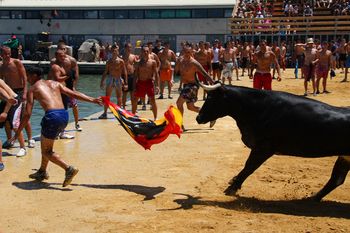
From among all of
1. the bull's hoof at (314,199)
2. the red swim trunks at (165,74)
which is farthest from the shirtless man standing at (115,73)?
the bull's hoof at (314,199)

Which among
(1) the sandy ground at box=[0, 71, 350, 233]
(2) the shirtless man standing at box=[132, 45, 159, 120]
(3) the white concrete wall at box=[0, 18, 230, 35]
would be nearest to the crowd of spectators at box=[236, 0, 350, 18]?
(3) the white concrete wall at box=[0, 18, 230, 35]

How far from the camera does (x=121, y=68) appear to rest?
14.9 meters

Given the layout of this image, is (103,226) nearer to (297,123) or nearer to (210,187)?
(210,187)

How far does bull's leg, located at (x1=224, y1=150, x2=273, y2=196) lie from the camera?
296 inches

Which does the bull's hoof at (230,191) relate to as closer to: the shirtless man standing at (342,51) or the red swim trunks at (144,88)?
the red swim trunks at (144,88)

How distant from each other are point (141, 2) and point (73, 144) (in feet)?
106

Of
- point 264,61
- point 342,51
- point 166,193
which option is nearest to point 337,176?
point 166,193

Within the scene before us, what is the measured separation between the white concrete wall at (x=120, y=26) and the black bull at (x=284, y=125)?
32826 millimetres

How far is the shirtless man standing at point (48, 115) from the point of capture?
8133mm

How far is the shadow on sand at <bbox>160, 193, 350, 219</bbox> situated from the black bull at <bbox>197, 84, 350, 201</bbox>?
0.22m

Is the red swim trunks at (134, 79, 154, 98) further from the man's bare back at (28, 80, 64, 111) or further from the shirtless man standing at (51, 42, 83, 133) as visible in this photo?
the man's bare back at (28, 80, 64, 111)

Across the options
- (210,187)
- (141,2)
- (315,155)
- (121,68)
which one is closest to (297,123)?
(315,155)

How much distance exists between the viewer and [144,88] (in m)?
14.0

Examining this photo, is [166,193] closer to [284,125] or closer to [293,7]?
[284,125]
